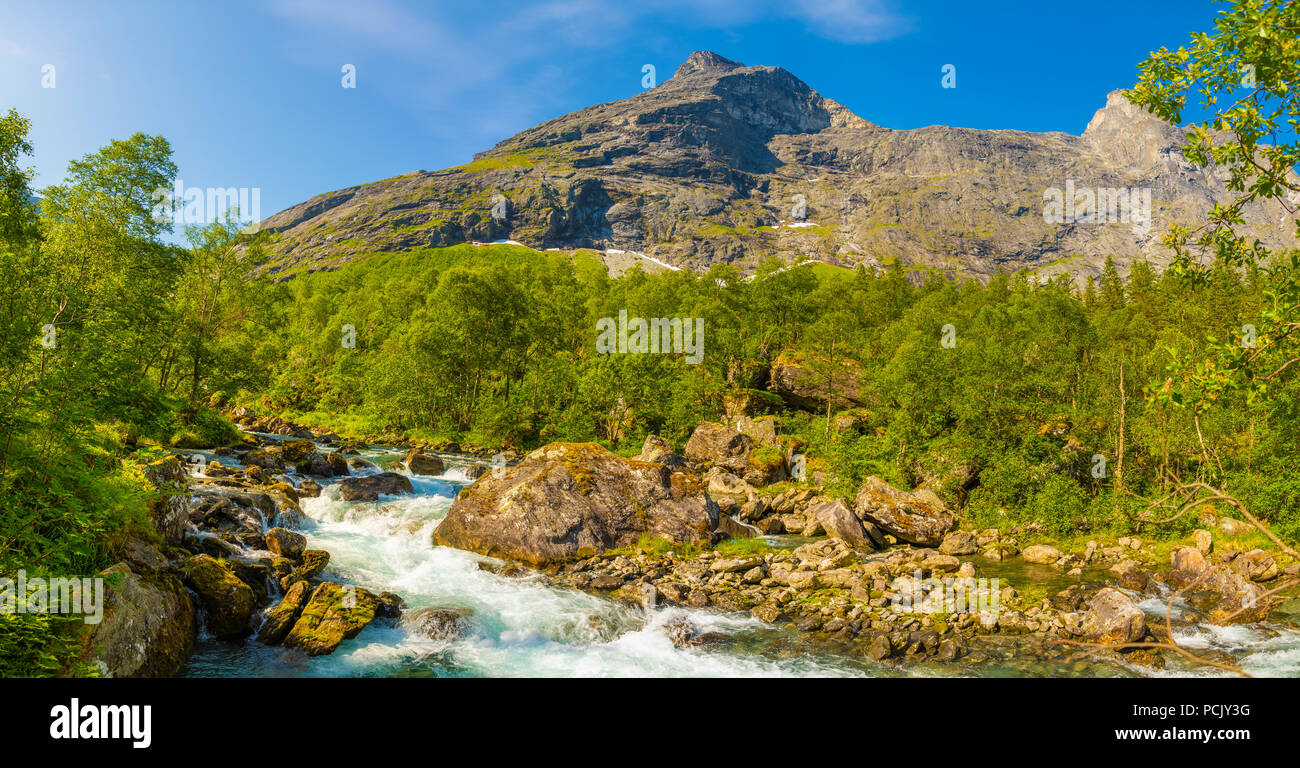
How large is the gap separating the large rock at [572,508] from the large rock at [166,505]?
1040 cm

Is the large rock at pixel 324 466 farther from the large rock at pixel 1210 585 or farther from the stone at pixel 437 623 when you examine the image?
the large rock at pixel 1210 585

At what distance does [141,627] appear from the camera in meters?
14.1

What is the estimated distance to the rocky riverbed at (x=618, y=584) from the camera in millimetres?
17422

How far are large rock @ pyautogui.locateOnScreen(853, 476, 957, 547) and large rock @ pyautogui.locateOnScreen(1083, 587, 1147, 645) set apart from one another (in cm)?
1223

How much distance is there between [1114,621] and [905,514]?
1440cm

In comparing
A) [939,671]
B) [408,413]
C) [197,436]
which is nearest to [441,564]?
[939,671]

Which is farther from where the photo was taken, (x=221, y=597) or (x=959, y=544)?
(x=959, y=544)

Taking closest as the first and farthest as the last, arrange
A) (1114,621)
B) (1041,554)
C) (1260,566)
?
(1114,621), (1260,566), (1041,554)

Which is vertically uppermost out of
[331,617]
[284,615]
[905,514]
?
[284,615]

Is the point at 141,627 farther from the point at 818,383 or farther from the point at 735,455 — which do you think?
the point at 818,383

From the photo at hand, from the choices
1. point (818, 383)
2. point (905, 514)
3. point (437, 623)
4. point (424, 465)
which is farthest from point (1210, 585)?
point (424, 465)

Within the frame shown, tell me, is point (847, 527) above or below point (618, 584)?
above

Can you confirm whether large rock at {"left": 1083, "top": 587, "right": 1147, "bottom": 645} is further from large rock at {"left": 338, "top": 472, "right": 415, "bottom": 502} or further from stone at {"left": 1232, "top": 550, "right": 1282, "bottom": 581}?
large rock at {"left": 338, "top": 472, "right": 415, "bottom": 502}

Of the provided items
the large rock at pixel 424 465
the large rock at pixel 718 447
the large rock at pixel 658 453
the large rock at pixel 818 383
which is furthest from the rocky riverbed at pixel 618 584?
the large rock at pixel 818 383
